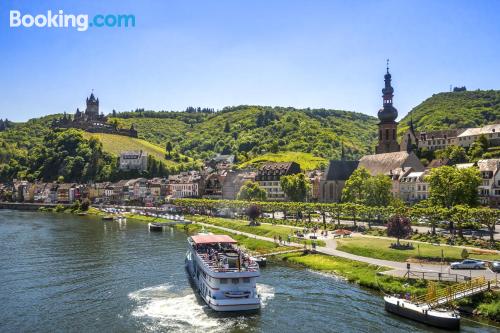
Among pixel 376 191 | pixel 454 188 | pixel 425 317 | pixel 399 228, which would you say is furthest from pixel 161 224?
pixel 425 317

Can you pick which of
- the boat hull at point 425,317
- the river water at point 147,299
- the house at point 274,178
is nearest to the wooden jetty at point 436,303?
the boat hull at point 425,317

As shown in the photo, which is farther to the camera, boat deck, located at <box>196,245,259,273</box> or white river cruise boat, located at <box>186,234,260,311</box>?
boat deck, located at <box>196,245,259,273</box>

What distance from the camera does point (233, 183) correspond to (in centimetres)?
17250

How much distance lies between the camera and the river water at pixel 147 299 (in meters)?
43.3

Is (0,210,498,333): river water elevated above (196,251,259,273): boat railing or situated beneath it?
situated beneath

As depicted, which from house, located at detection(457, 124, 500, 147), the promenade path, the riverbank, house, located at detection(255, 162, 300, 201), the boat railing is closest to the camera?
the riverbank

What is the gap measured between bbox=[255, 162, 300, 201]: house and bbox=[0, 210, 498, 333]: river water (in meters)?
83.8

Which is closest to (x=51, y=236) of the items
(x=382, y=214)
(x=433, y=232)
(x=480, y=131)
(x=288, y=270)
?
(x=288, y=270)

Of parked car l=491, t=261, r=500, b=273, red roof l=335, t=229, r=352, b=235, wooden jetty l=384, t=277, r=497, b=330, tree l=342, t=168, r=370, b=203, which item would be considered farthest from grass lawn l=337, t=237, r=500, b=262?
tree l=342, t=168, r=370, b=203

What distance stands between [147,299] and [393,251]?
105 feet

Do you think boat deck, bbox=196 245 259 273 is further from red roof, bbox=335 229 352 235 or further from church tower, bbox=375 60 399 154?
church tower, bbox=375 60 399 154

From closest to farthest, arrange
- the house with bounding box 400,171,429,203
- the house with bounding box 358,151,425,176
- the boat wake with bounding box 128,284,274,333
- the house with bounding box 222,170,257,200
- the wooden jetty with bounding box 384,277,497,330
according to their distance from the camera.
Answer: the wooden jetty with bounding box 384,277,497,330
the boat wake with bounding box 128,284,274,333
the house with bounding box 400,171,429,203
the house with bounding box 358,151,425,176
the house with bounding box 222,170,257,200

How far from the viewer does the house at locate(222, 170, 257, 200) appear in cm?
16975

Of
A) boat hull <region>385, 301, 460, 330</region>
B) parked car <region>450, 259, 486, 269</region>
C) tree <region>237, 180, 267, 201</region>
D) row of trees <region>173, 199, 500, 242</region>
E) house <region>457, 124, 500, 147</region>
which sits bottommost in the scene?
boat hull <region>385, 301, 460, 330</region>
